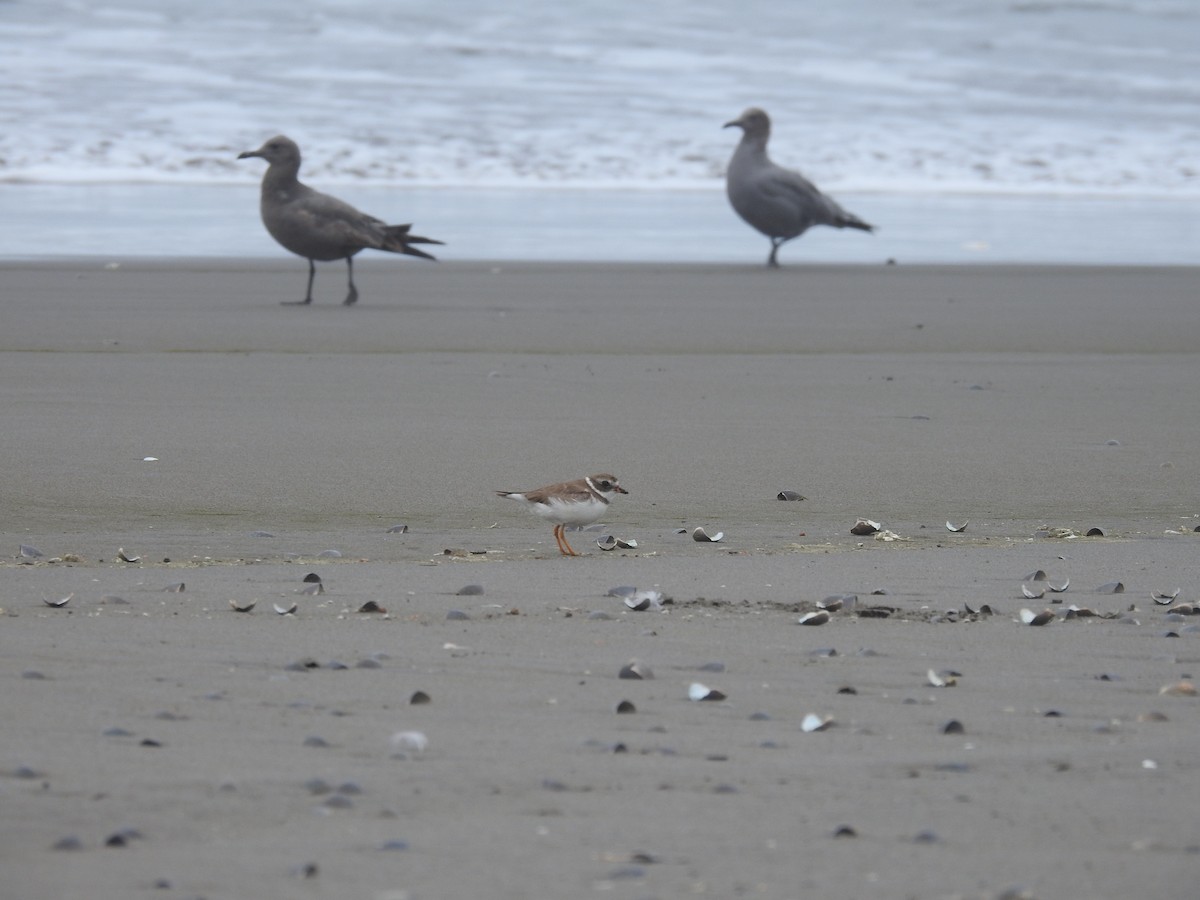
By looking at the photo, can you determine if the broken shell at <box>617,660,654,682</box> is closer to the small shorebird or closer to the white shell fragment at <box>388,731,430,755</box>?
the white shell fragment at <box>388,731,430,755</box>

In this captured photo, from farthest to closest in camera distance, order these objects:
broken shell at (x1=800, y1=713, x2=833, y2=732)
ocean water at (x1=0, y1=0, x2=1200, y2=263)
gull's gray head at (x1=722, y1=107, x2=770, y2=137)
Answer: ocean water at (x1=0, y1=0, x2=1200, y2=263)
gull's gray head at (x1=722, y1=107, x2=770, y2=137)
broken shell at (x1=800, y1=713, x2=833, y2=732)

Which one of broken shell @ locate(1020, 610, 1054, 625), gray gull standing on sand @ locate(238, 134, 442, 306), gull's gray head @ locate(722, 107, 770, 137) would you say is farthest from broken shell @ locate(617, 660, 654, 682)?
gull's gray head @ locate(722, 107, 770, 137)

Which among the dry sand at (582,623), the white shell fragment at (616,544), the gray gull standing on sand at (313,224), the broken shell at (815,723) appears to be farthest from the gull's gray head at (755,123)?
the broken shell at (815,723)

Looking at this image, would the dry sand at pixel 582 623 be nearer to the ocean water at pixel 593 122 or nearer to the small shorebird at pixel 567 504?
the small shorebird at pixel 567 504

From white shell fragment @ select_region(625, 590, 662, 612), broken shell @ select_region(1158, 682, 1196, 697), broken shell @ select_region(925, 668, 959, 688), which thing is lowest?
white shell fragment @ select_region(625, 590, 662, 612)

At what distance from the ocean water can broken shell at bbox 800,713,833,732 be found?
12.1 metres

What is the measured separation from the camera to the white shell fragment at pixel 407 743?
340cm

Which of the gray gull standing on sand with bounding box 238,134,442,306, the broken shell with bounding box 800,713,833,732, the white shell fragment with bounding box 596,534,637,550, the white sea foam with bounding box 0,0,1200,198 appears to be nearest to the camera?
the broken shell with bounding box 800,713,833,732

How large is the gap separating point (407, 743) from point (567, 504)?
2.10 meters

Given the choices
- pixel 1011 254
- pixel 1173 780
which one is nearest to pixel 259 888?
pixel 1173 780

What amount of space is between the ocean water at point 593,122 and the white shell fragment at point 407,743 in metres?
12.0

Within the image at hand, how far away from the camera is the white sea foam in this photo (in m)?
23.9

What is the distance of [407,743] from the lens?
342 cm

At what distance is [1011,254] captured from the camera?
1659 cm
